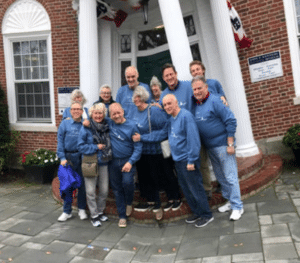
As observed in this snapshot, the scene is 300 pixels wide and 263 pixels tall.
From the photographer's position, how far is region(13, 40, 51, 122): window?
8445 mm

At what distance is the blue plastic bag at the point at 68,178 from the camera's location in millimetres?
4976

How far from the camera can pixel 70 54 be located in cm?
812

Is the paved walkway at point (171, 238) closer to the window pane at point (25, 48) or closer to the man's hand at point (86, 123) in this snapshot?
the man's hand at point (86, 123)

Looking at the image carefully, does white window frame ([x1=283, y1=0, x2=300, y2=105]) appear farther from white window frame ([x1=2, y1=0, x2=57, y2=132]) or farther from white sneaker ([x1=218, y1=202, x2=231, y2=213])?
white window frame ([x1=2, y1=0, x2=57, y2=132])

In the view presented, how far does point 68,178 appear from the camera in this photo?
197 inches

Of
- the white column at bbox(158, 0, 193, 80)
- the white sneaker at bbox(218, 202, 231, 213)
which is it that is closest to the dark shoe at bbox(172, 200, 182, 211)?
the white sneaker at bbox(218, 202, 231, 213)

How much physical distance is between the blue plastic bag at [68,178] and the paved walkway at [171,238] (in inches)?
23.8

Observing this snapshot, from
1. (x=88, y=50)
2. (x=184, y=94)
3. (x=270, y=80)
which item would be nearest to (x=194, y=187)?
(x=184, y=94)

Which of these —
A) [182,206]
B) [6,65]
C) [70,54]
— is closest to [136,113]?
[182,206]

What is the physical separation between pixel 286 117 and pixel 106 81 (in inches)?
148

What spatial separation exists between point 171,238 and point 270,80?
13.0ft

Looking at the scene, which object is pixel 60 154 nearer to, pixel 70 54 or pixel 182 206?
pixel 182 206

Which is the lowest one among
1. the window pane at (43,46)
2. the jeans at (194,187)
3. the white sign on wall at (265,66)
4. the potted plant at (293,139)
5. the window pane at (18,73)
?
→ the jeans at (194,187)

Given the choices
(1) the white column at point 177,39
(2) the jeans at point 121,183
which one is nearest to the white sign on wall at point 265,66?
(1) the white column at point 177,39
